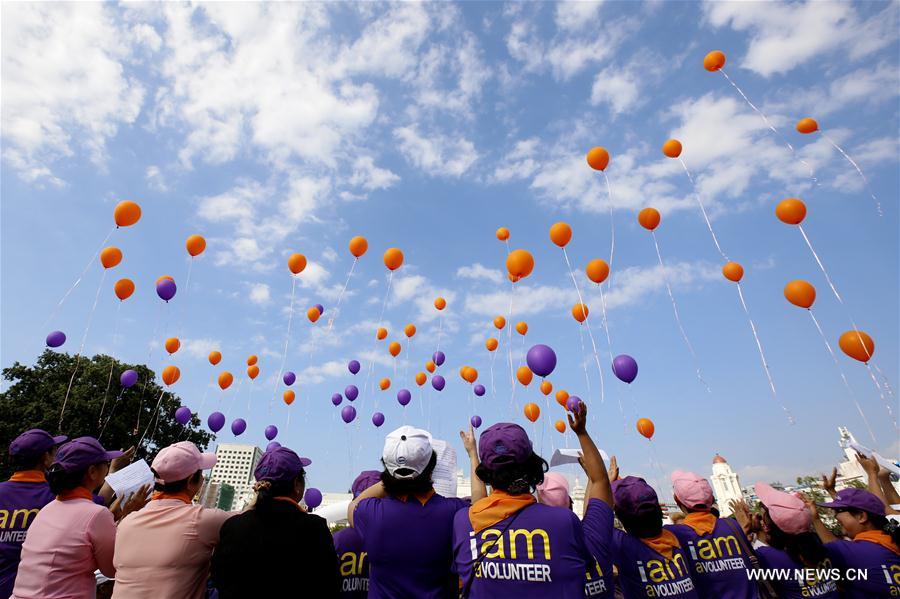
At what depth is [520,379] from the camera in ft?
33.0

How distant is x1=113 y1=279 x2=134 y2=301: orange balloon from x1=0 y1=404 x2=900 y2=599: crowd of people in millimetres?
7277

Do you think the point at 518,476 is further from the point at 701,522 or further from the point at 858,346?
the point at 858,346

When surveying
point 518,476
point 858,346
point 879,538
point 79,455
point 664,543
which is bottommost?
point 879,538

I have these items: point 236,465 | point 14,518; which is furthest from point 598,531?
point 236,465

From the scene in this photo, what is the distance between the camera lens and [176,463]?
213 centimetres

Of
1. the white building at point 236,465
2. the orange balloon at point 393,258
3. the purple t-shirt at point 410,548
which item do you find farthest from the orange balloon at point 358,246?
the white building at point 236,465

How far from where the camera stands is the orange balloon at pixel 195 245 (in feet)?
28.2

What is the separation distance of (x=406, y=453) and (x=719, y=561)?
6.01 feet

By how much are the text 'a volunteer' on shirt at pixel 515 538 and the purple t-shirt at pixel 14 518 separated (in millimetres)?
2562

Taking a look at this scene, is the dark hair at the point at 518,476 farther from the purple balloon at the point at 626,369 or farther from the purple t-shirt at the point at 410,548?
the purple balloon at the point at 626,369

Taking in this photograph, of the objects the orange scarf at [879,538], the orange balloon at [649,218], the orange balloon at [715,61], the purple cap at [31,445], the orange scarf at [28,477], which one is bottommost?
the orange scarf at [879,538]

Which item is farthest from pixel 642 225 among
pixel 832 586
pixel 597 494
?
pixel 597 494

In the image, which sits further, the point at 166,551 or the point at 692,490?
the point at 692,490

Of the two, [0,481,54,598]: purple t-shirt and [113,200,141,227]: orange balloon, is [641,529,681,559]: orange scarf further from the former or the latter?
[113,200,141,227]: orange balloon
